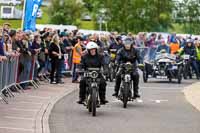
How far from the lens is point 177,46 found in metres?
37.6

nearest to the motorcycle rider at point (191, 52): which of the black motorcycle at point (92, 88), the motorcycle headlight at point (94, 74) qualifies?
the black motorcycle at point (92, 88)

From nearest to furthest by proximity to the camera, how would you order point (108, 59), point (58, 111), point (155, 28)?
point (58, 111), point (108, 59), point (155, 28)

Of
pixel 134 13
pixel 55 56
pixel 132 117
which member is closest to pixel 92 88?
pixel 132 117

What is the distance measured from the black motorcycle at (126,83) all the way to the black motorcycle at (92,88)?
1.63 meters

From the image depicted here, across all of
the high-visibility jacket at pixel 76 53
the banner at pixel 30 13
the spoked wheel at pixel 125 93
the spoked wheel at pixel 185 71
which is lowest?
Answer: the spoked wheel at pixel 185 71

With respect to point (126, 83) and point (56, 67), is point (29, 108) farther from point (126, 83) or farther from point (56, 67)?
point (56, 67)

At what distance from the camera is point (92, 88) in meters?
15.6

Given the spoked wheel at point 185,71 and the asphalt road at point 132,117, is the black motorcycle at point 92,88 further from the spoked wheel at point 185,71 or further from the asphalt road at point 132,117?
the spoked wheel at point 185,71

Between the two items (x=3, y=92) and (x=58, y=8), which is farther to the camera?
(x=58, y=8)

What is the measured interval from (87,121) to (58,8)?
5888 centimetres

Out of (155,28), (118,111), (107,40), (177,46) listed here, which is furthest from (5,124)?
(155,28)

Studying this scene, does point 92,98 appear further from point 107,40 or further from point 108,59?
point 107,40

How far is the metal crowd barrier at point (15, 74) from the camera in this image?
57.2ft

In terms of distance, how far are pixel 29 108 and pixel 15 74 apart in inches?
123
